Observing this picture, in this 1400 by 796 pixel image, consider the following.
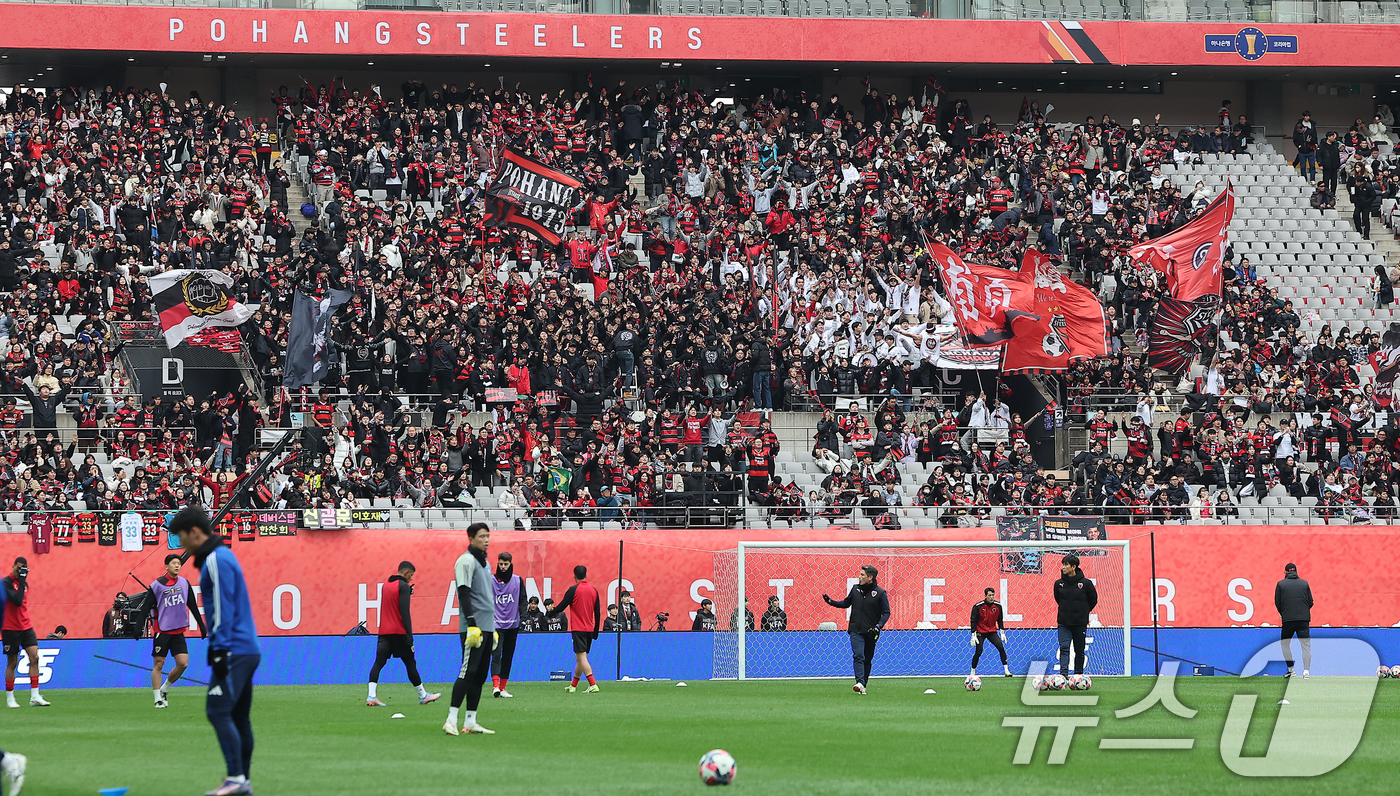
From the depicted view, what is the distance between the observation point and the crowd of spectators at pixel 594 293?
3166 cm

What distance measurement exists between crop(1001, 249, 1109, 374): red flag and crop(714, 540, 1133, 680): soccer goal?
5160 mm

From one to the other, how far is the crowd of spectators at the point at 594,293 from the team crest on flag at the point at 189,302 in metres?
1.31

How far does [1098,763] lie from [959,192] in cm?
2730

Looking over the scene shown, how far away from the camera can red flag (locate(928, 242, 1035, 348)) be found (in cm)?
3469

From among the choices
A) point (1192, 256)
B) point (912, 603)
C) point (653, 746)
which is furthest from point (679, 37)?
point (653, 746)

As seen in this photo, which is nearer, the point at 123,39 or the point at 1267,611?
the point at 1267,611

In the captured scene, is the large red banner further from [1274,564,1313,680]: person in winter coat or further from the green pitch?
the green pitch

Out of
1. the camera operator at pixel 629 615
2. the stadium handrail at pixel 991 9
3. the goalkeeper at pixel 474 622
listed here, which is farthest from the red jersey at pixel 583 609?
the stadium handrail at pixel 991 9

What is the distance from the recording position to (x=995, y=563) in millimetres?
30844

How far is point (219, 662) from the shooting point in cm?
1127

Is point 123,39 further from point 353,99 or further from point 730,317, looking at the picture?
point 730,317

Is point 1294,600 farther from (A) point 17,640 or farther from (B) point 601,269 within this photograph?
(B) point 601,269

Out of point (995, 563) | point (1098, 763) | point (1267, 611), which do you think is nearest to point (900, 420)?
point (995, 563)

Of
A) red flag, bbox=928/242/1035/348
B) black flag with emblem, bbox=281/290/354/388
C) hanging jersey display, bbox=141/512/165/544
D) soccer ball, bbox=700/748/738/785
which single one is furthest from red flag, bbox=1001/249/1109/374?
soccer ball, bbox=700/748/738/785
